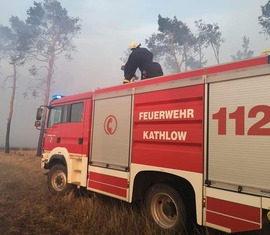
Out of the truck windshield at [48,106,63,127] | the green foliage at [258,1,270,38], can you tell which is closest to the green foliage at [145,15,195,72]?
the green foliage at [258,1,270,38]

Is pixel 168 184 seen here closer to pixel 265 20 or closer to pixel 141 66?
pixel 141 66

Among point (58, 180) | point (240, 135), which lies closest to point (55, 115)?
point (58, 180)

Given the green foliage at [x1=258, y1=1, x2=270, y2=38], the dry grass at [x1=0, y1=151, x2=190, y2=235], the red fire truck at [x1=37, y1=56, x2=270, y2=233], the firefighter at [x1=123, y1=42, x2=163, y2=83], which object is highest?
the green foliage at [x1=258, y1=1, x2=270, y2=38]

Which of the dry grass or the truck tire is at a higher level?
the truck tire

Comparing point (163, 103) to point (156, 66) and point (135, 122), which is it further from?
point (156, 66)

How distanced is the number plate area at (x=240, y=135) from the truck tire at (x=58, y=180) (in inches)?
175

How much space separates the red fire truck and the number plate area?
0.01m

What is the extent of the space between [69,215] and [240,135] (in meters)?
3.56

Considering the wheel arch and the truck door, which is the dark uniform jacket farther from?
the wheel arch

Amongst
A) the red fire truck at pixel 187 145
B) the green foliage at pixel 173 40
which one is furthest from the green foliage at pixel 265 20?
the red fire truck at pixel 187 145

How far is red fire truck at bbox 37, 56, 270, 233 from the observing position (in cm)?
395

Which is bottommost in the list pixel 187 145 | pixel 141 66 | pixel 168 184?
pixel 168 184

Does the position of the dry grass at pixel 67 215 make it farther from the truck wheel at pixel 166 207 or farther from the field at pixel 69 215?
the truck wheel at pixel 166 207

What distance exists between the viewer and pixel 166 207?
5246mm
